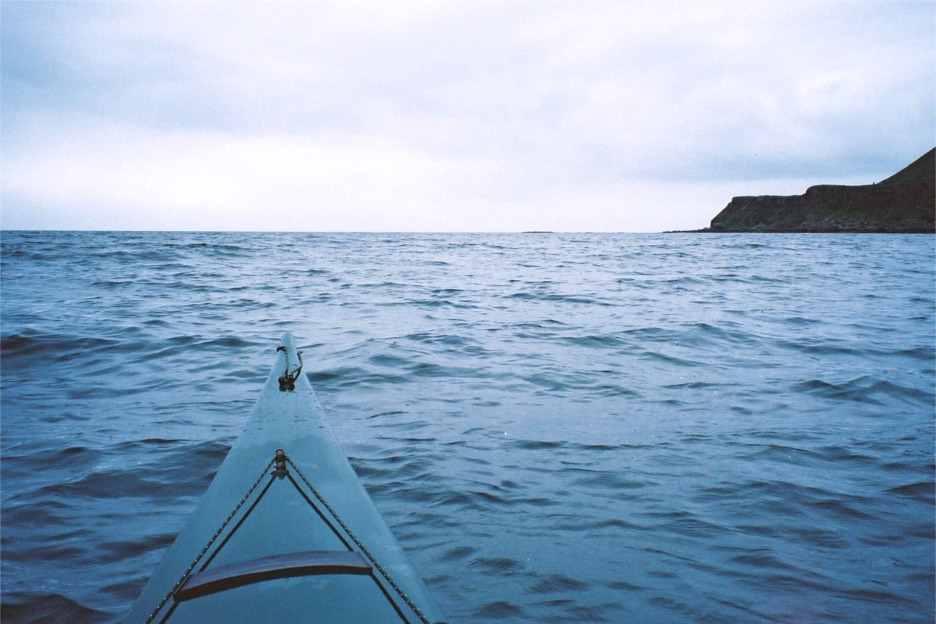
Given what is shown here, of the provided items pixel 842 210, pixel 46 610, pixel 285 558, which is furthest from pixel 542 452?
pixel 842 210

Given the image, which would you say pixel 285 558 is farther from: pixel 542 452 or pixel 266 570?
pixel 542 452

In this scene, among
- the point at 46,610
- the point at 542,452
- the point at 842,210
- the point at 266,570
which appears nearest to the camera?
the point at 266,570

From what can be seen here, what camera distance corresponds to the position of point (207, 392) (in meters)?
6.64

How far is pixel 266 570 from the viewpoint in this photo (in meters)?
1.99

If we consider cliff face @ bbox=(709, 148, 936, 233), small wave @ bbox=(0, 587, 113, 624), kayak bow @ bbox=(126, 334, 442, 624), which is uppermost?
cliff face @ bbox=(709, 148, 936, 233)

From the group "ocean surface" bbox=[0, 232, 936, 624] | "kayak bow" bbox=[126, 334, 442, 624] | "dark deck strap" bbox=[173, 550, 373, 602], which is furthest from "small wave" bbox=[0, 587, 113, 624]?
"dark deck strap" bbox=[173, 550, 373, 602]

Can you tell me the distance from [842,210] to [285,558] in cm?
13412

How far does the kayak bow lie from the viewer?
1.90 meters

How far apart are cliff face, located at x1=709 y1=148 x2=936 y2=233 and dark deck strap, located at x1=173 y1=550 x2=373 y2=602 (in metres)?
115

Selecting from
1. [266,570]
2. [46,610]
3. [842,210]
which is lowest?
[46,610]

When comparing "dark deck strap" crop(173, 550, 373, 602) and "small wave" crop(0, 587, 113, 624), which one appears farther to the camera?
"small wave" crop(0, 587, 113, 624)

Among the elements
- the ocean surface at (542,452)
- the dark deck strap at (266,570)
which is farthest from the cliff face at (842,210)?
the dark deck strap at (266,570)

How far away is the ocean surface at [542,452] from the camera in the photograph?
3.06 metres

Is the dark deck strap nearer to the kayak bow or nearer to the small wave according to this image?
the kayak bow
